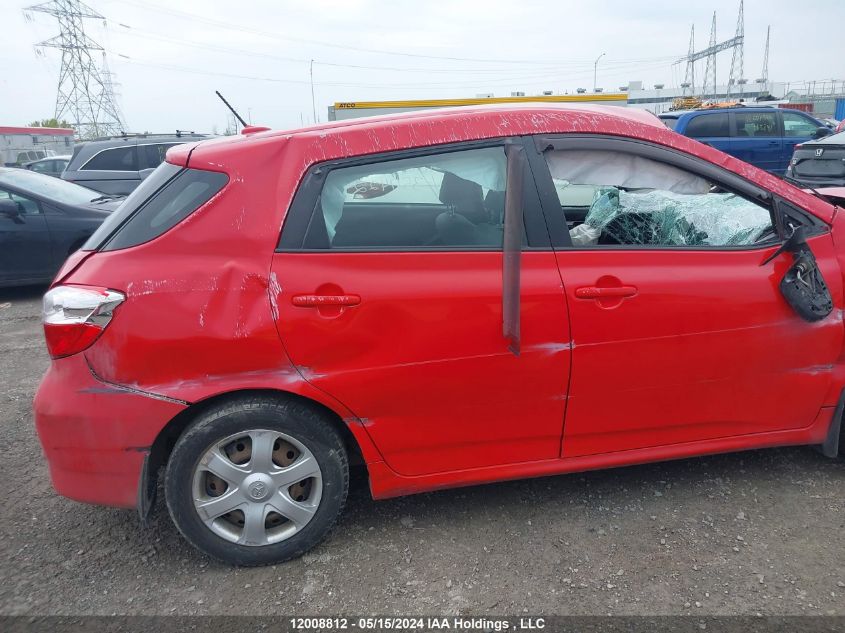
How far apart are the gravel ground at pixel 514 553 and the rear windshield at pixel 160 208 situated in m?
1.32

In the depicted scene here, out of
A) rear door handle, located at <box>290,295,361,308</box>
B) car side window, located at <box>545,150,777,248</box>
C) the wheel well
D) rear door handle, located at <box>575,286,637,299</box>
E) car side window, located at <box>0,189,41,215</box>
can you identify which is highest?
car side window, located at <box>545,150,777,248</box>

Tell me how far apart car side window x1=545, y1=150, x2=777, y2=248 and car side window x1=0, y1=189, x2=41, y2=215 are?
6385mm

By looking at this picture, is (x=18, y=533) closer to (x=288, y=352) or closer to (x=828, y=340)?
(x=288, y=352)

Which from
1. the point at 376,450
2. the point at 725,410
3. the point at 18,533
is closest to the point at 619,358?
the point at 725,410

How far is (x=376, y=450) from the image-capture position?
2.54 m

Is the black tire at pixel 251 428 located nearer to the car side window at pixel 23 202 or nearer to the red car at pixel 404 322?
the red car at pixel 404 322

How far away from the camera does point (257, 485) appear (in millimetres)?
2451

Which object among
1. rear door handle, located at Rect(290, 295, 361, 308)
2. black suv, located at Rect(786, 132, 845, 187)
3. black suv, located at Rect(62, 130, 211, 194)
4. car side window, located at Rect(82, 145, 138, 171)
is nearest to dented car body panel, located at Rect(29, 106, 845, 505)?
rear door handle, located at Rect(290, 295, 361, 308)

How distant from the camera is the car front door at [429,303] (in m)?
2.39

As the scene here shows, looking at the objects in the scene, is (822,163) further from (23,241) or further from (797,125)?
(23,241)

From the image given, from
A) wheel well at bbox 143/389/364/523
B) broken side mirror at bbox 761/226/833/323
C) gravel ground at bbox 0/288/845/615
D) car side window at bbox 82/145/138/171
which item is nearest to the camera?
gravel ground at bbox 0/288/845/615

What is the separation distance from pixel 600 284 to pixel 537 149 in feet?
1.99

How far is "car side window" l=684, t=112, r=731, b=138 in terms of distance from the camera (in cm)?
1303

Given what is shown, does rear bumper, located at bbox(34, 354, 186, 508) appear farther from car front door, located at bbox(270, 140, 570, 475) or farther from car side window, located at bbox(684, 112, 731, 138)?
car side window, located at bbox(684, 112, 731, 138)
